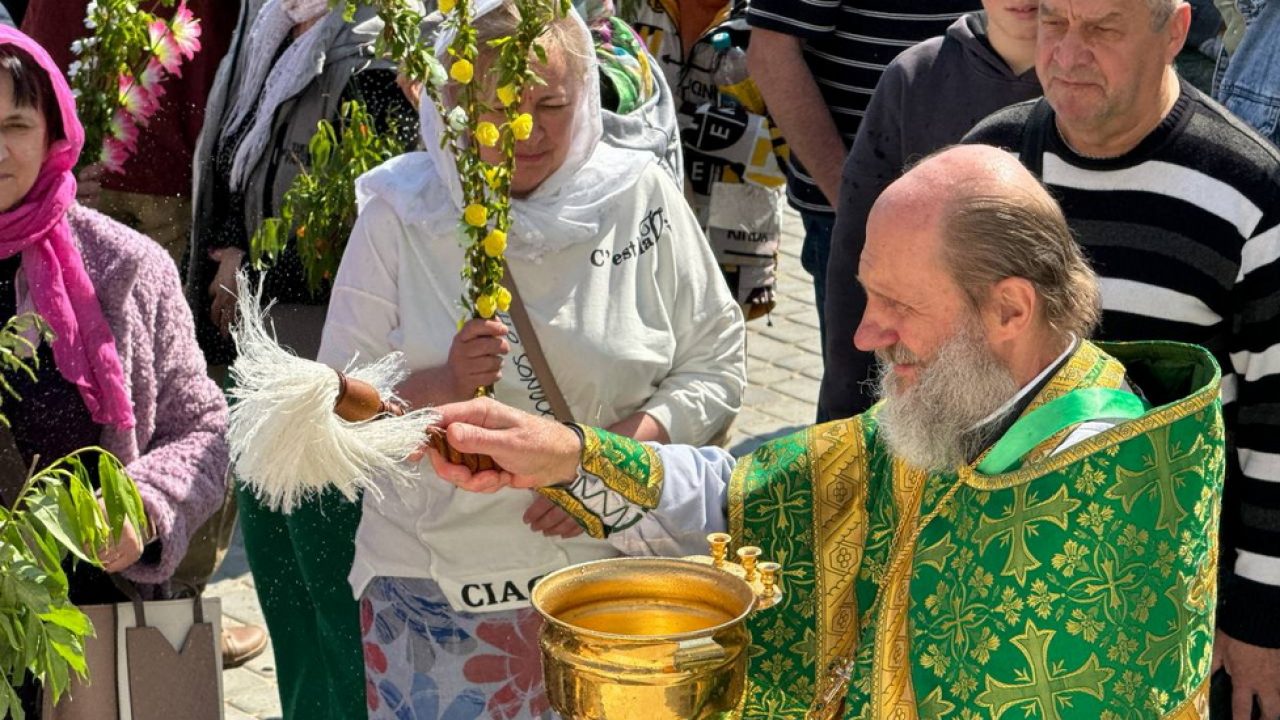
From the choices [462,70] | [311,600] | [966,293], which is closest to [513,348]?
[462,70]

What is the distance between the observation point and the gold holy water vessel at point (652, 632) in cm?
255

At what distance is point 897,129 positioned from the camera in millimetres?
4543

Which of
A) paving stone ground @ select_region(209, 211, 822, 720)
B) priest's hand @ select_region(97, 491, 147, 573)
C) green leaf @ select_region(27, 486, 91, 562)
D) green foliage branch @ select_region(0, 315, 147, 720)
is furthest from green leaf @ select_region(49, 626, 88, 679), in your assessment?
paving stone ground @ select_region(209, 211, 822, 720)

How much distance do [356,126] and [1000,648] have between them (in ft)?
7.64

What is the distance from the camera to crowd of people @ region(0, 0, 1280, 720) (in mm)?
2736

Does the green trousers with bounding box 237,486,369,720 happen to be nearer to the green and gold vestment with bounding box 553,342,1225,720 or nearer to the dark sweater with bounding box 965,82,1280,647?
the green and gold vestment with bounding box 553,342,1225,720

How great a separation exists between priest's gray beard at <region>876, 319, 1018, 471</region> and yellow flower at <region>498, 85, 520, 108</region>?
77cm

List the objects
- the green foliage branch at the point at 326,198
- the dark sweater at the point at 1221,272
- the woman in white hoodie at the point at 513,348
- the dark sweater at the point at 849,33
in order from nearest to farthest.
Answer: the dark sweater at the point at 1221,272
the woman in white hoodie at the point at 513,348
the green foliage branch at the point at 326,198
the dark sweater at the point at 849,33

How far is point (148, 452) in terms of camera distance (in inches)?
153

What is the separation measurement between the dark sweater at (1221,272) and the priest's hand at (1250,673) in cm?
3

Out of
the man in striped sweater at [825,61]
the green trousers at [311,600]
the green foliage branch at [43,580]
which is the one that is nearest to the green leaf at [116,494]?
the green foliage branch at [43,580]

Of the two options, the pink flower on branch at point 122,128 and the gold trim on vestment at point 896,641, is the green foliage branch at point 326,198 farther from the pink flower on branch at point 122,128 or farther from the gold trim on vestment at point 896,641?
the gold trim on vestment at point 896,641

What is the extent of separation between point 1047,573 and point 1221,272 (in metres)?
1.02

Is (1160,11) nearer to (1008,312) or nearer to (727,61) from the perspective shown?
(1008,312)
